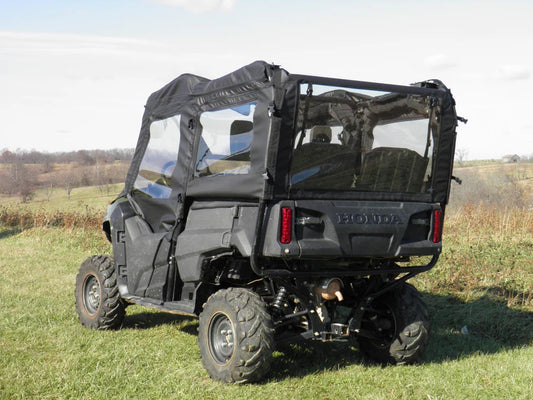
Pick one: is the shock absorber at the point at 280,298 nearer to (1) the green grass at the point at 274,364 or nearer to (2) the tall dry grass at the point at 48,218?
(1) the green grass at the point at 274,364

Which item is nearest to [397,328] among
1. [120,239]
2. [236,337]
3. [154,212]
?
[236,337]

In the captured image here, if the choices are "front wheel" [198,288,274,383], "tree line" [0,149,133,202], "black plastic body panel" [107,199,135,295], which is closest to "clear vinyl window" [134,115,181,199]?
"black plastic body panel" [107,199,135,295]

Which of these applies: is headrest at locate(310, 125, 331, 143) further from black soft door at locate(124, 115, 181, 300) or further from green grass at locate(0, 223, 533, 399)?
green grass at locate(0, 223, 533, 399)

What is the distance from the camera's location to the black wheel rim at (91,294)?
724 cm

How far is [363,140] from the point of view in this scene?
5.29 m

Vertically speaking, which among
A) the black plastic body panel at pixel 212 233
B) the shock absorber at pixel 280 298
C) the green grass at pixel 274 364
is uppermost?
the black plastic body panel at pixel 212 233

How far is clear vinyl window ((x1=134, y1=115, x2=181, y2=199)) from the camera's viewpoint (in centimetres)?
617

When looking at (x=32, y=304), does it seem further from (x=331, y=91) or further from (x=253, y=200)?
(x=331, y=91)

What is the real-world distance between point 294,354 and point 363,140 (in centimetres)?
222

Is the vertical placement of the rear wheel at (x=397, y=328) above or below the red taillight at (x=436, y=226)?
below

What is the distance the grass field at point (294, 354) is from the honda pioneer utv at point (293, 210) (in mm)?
324

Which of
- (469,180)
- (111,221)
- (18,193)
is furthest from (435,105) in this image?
(18,193)

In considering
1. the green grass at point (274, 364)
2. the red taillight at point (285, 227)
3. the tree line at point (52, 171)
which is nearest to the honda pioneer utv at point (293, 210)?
the red taillight at point (285, 227)

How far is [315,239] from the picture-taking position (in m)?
4.93
